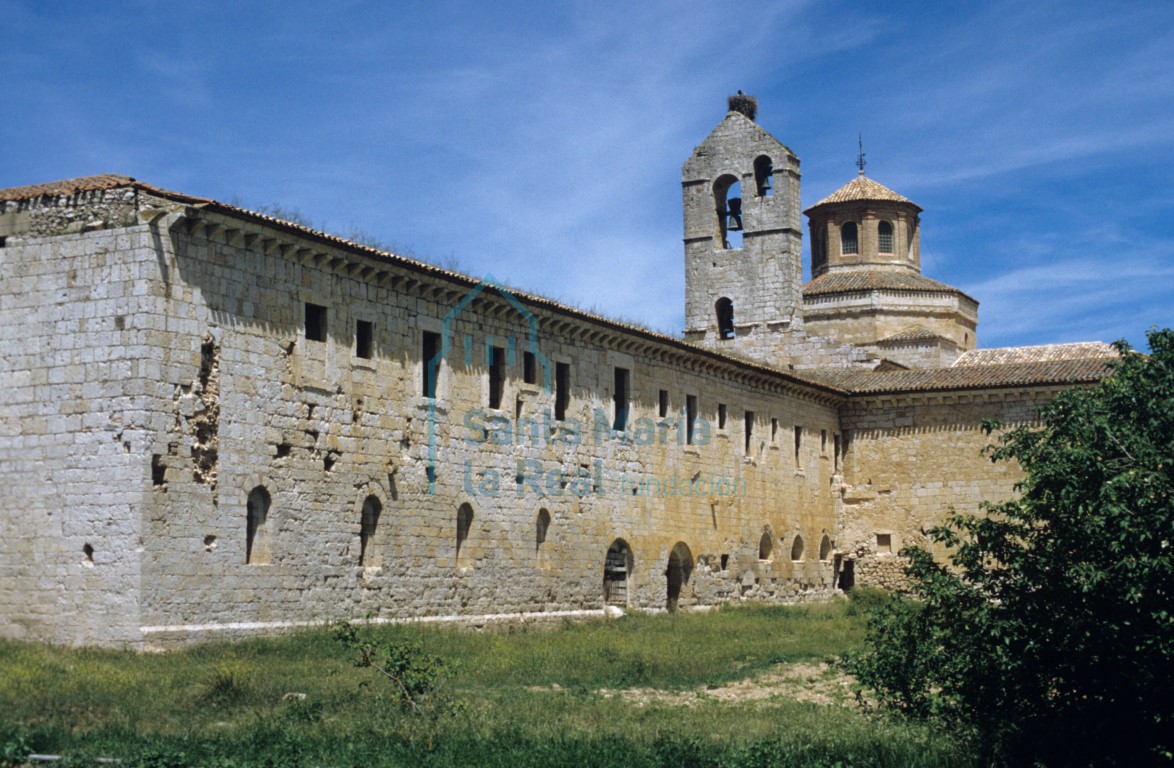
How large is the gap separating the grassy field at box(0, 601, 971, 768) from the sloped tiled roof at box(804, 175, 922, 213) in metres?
31.6

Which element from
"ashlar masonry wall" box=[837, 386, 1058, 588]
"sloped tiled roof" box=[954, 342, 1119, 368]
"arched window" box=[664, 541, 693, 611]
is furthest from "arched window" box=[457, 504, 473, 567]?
"sloped tiled roof" box=[954, 342, 1119, 368]

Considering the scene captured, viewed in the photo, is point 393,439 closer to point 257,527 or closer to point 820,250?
point 257,527

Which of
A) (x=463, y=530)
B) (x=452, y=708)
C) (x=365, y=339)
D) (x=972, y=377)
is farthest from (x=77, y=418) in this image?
(x=972, y=377)

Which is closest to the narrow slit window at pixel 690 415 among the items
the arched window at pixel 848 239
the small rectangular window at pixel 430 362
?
the small rectangular window at pixel 430 362

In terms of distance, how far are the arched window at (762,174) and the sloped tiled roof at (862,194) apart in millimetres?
12103

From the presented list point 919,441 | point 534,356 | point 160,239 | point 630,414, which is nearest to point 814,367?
point 919,441

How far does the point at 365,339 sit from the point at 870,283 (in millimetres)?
29967

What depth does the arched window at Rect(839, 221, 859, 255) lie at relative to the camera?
52.9m

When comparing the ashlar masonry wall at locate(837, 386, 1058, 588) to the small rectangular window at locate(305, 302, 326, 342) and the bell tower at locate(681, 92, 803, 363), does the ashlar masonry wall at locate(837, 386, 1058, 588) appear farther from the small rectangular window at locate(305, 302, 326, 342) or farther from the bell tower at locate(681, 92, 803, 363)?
the small rectangular window at locate(305, 302, 326, 342)

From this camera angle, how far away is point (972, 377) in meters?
37.7

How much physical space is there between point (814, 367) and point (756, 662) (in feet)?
64.6

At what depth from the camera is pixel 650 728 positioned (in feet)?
52.4

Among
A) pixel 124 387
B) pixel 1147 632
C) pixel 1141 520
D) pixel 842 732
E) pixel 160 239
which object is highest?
pixel 160 239

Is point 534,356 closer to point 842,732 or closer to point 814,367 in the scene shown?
point 842,732
